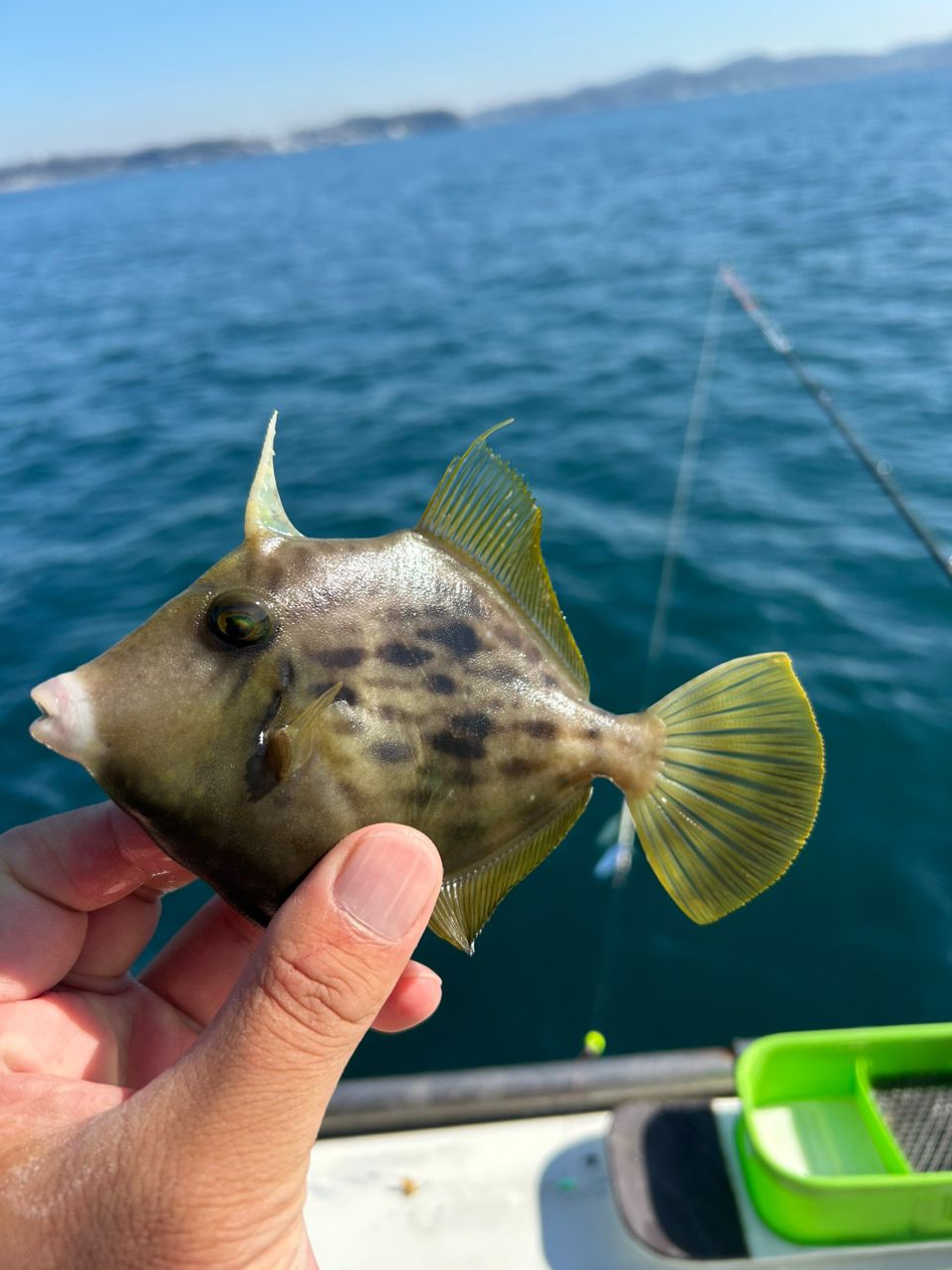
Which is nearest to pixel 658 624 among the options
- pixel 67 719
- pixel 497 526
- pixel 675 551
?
pixel 675 551

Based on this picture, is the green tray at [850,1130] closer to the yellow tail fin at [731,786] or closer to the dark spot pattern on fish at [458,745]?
the yellow tail fin at [731,786]

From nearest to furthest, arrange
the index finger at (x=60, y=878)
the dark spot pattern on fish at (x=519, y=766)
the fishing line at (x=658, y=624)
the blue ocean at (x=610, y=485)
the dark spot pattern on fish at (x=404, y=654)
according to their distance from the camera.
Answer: the dark spot pattern on fish at (x=404, y=654)
the dark spot pattern on fish at (x=519, y=766)
the index finger at (x=60, y=878)
the fishing line at (x=658, y=624)
the blue ocean at (x=610, y=485)

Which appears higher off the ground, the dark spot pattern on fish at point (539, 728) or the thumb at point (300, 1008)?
the dark spot pattern on fish at point (539, 728)

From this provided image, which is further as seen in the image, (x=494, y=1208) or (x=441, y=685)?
(x=494, y=1208)

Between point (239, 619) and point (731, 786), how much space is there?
1.19 metres

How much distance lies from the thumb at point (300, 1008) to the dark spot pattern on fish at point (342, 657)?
13.4 inches

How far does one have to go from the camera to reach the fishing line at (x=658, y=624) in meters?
5.55

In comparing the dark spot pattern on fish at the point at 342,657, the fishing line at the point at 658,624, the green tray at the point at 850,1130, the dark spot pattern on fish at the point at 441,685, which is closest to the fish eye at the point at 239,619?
the dark spot pattern on fish at the point at 342,657

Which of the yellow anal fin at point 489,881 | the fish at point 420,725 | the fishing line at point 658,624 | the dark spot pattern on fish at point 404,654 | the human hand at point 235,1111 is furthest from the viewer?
the fishing line at point 658,624

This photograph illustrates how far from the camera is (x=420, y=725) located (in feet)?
6.77

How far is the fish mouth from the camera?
1.87 meters

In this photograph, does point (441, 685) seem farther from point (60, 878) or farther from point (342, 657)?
point (60, 878)

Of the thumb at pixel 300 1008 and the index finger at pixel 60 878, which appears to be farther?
the index finger at pixel 60 878

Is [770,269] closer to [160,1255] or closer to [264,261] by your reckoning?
[264,261]
